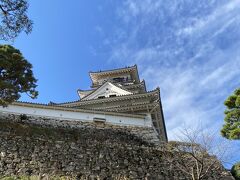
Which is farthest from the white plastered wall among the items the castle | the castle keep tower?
the castle keep tower

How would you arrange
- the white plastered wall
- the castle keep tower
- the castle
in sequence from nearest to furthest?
the white plastered wall, the castle, the castle keep tower

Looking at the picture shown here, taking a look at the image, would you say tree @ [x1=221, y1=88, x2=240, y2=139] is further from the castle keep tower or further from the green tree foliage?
the castle keep tower

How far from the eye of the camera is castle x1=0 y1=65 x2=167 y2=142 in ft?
50.7

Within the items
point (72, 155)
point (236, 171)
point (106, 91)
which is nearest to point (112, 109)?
point (106, 91)

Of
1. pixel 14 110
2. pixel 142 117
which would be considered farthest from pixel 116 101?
pixel 14 110

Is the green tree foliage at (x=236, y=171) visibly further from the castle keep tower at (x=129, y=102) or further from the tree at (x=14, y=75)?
the tree at (x=14, y=75)

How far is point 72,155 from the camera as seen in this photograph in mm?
12023

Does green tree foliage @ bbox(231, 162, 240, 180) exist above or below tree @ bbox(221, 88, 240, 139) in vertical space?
below

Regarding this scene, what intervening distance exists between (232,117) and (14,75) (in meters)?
7.85

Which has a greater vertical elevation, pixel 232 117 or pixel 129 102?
pixel 129 102

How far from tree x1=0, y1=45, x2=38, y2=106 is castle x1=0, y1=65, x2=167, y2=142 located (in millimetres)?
3371

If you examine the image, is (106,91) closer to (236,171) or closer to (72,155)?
(72,155)

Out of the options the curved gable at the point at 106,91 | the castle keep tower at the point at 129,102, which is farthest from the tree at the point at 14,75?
the curved gable at the point at 106,91

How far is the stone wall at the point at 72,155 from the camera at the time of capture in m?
11.3
